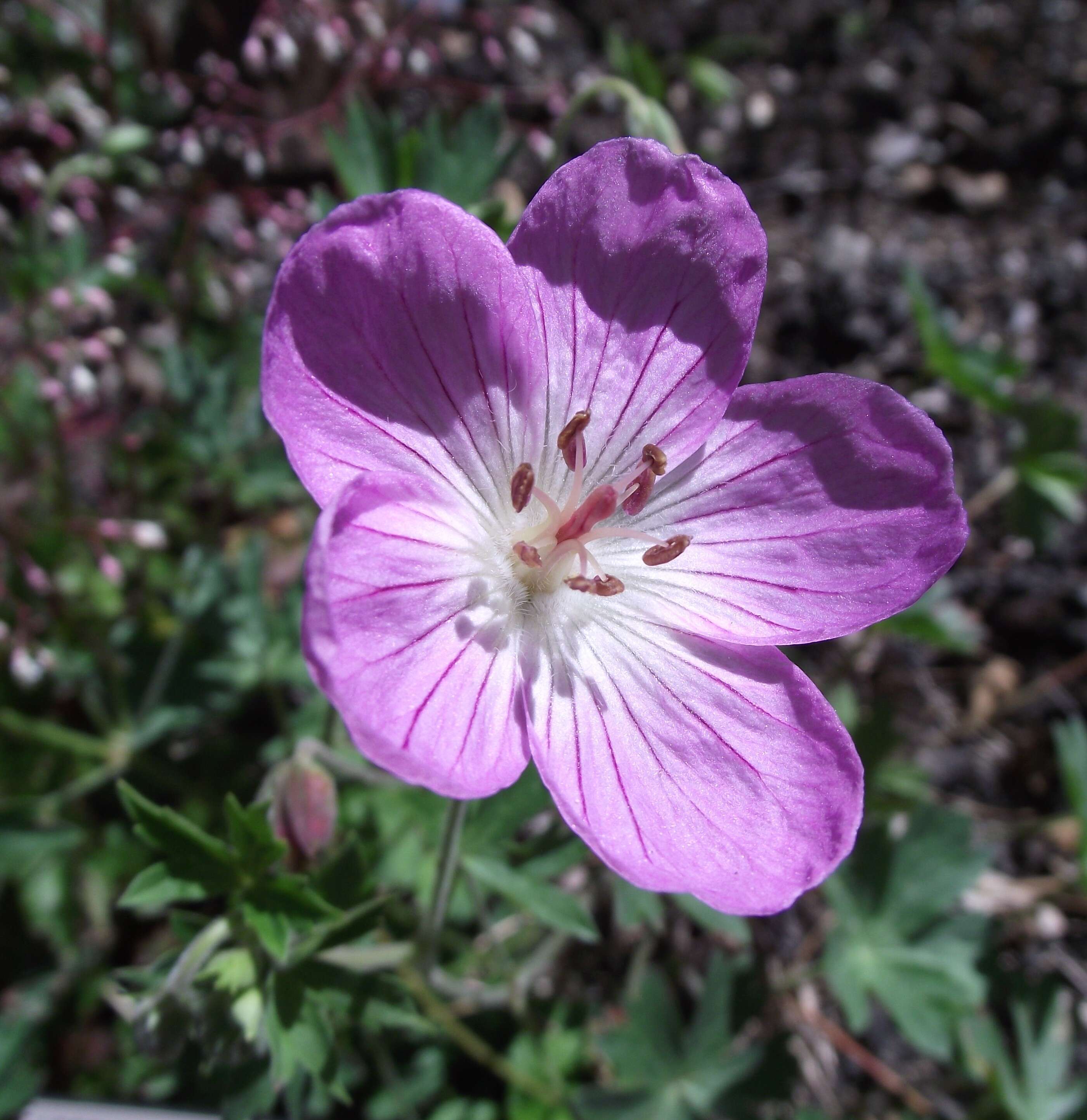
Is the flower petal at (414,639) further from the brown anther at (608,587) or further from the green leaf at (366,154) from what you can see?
the green leaf at (366,154)

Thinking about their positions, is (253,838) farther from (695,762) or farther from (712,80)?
(712,80)

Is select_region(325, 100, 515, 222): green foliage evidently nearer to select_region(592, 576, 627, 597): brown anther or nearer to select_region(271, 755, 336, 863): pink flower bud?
select_region(592, 576, 627, 597): brown anther

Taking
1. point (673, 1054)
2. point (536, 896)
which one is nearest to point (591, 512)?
point (536, 896)

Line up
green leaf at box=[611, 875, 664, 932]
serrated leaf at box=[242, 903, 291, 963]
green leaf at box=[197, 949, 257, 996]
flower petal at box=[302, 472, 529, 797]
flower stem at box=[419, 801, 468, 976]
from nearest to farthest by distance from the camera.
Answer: flower petal at box=[302, 472, 529, 797] < serrated leaf at box=[242, 903, 291, 963] < green leaf at box=[197, 949, 257, 996] < flower stem at box=[419, 801, 468, 976] < green leaf at box=[611, 875, 664, 932]

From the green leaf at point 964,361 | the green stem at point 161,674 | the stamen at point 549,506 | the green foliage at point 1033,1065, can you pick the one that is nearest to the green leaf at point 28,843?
the green stem at point 161,674

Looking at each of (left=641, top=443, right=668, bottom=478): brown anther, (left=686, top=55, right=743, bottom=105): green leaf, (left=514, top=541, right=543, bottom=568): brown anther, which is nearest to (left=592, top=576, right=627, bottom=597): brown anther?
(left=514, top=541, right=543, bottom=568): brown anther

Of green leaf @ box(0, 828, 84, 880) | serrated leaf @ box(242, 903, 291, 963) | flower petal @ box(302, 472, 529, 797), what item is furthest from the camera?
green leaf @ box(0, 828, 84, 880)

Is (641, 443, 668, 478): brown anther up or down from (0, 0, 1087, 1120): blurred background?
up
